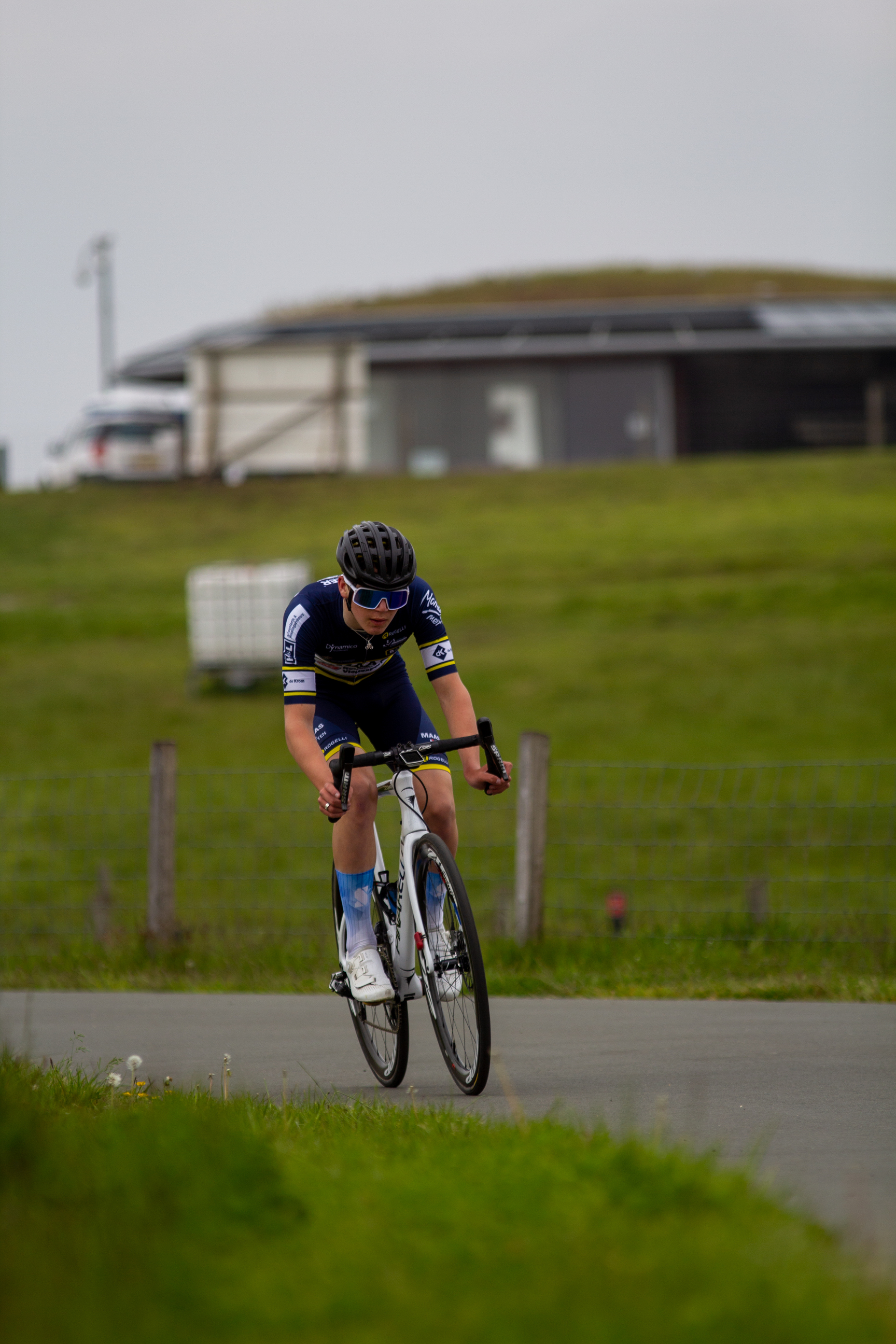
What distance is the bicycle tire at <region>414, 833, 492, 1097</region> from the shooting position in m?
Answer: 5.10

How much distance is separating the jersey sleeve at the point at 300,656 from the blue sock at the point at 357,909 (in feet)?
Answer: 2.25

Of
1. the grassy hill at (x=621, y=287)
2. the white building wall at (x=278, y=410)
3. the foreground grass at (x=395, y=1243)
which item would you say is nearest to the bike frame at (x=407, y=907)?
the foreground grass at (x=395, y=1243)

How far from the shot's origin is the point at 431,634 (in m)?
5.91

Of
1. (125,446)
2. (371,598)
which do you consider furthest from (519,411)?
(371,598)

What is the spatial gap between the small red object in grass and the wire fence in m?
0.71

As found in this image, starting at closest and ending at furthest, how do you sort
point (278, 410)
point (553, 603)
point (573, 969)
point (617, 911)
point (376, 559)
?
point (376, 559) → point (573, 969) → point (617, 911) → point (553, 603) → point (278, 410)

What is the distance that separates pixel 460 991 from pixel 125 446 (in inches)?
1384

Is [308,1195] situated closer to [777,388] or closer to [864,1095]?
[864,1095]

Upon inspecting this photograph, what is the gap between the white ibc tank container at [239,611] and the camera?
2114 centimetres

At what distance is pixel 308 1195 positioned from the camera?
3.56 metres

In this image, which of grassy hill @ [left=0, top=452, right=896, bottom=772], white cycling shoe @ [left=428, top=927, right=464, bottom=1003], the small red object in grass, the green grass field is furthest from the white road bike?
grassy hill @ [left=0, top=452, right=896, bottom=772]

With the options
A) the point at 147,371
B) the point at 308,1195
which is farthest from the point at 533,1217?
the point at 147,371

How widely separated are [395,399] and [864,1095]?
3755 centimetres

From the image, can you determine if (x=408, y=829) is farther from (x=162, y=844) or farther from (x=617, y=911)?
(x=162, y=844)
